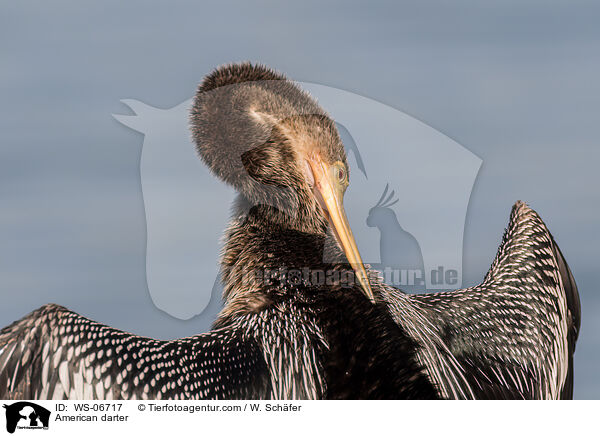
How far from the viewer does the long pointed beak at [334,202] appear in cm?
546

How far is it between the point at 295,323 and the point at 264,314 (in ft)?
0.60

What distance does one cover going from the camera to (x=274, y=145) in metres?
5.60

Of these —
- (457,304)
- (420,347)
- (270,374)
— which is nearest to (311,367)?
(270,374)

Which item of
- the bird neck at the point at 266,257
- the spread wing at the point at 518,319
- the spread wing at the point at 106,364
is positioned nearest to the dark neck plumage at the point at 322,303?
the bird neck at the point at 266,257

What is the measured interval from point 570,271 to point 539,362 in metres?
1.07

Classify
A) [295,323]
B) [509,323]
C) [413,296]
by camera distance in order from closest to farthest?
[295,323] < [413,296] < [509,323]

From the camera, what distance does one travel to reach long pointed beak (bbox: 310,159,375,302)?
5461mm

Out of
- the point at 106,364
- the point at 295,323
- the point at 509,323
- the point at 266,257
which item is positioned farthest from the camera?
the point at 509,323

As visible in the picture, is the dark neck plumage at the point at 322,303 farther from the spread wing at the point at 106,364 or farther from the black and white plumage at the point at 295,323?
the spread wing at the point at 106,364
